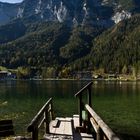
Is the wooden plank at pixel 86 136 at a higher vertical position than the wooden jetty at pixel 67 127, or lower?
lower

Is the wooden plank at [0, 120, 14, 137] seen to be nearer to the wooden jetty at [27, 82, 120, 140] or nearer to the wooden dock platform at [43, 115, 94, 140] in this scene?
the wooden jetty at [27, 82, 120, 140]

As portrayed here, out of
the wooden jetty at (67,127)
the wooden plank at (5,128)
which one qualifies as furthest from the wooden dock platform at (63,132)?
the wooden plank at (5,128)

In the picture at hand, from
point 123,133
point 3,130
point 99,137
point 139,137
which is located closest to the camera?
point 99,137

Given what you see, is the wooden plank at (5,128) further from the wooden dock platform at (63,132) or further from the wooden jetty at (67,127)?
the wooden dock platform at (63,132)

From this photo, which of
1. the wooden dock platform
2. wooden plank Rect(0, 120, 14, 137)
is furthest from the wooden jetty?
wooden plank Rect(0, 120, 14, 137)

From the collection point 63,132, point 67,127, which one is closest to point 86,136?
point 67,127

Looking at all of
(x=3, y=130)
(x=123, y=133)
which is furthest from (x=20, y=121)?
(x=3, y=130)

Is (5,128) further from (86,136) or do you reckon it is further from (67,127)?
(86,136)

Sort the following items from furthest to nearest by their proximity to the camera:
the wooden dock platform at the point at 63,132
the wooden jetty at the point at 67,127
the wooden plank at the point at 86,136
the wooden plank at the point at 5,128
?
the wooden plank at the point at 86,136
the wooden dock platform at the point at 63,132
the wooden plank at the point at 5,128
the wooden jetty at the point at 67,127

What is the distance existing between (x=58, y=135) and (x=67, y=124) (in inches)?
170

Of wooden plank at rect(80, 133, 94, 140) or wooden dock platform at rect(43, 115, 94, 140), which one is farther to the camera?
wooden plank at rect(80, 133, 94, 140)

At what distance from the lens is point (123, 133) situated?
40656 mm

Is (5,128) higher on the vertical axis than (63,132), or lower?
higher

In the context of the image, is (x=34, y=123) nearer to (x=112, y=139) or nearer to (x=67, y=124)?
(x=112, y=139)
